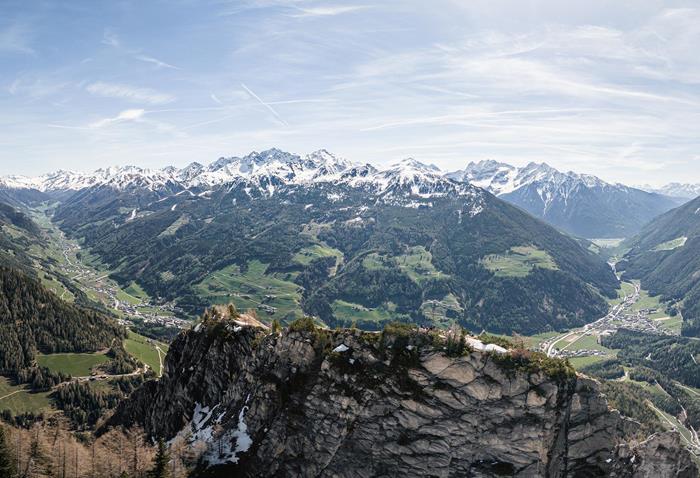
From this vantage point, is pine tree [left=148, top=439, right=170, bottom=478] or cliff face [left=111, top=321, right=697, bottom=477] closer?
pine tree [left=148, top=439, right=170, bottom=478]

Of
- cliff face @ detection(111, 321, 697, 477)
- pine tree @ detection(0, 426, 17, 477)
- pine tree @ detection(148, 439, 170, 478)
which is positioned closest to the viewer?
pine tree @ detection(148, 439, 170, 478)

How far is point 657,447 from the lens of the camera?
77.0 m

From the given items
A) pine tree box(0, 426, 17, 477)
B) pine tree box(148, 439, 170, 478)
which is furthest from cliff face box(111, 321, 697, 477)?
pine tree box(0, 426, 17, 477)

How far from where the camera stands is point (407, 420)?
80.5 meters

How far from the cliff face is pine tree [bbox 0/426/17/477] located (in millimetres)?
26417

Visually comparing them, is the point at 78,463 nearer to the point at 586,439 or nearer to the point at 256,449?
the point at 256,449

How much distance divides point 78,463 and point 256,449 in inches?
1154

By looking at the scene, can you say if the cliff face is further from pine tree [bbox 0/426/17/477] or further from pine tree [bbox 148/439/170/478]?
pine tree [bbox 0/426/17/477]

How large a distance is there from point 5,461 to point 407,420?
61.0 meters

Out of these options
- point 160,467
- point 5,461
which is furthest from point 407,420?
point 5,461

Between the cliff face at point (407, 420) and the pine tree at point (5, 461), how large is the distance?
26417 mm

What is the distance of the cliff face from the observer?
252 feet

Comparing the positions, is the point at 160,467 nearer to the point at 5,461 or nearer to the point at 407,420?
the point at 5,461

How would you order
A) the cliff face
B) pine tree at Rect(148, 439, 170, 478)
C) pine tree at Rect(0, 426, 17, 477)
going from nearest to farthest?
pine tree at Rect(148, 439, 170, 478), pine tree at Rect(0, 426, 17, 477), the cliff face
